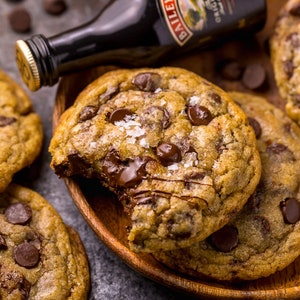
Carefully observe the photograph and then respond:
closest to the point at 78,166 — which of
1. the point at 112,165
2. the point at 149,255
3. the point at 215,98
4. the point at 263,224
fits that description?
the point at 112,165

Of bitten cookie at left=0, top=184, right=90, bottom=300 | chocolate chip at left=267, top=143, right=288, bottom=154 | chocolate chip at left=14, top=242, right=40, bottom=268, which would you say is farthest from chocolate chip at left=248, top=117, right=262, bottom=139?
chocolate chip at left=14, top=242, right=40, bottom=268

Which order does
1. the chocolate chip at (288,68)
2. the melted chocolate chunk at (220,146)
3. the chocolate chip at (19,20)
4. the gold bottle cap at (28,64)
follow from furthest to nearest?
the chocolate chip at (19,20) < the chocolate chip at (288,68) < the gold bottle cap at (28,64) < the melted chocolate chunk at (220,146)


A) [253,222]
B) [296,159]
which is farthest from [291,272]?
[296,159]

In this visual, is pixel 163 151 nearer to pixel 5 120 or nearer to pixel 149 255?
pixel 149 255

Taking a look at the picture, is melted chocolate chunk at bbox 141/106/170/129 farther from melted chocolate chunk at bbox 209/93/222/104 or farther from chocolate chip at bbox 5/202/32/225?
chocolate chip at bbox 5/202/32/225

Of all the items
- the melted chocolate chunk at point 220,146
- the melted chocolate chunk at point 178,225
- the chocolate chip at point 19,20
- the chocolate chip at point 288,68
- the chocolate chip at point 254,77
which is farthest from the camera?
the chocolate chip at point 19,20

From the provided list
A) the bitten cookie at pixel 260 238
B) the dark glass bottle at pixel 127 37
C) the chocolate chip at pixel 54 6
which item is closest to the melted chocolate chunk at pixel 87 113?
the dark glass bottle at pixel 127 37

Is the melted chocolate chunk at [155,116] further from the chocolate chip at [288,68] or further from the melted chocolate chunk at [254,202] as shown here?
the chocolate chip at [288,68]
